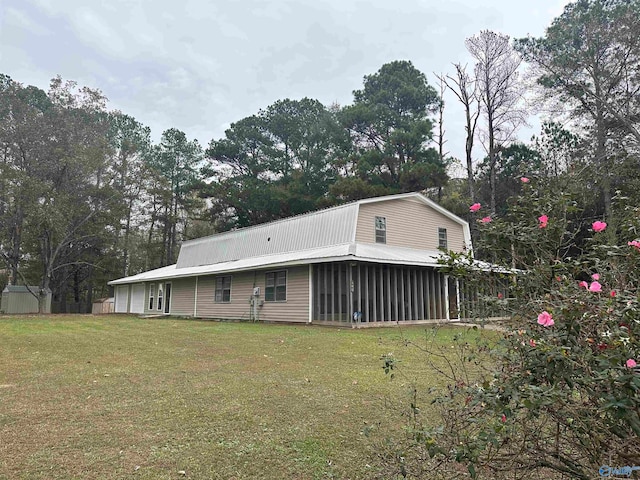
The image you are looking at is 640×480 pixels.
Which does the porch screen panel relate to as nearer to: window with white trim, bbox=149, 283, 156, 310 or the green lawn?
the green lawn

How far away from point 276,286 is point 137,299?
1367cm

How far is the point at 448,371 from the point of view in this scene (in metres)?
5.64

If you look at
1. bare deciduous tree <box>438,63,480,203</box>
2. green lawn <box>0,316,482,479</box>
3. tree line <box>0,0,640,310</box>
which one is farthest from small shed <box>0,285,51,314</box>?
bare deciduous tree <box>438,63,480,203</box>

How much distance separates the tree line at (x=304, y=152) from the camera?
19438 millimetres

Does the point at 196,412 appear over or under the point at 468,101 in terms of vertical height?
under

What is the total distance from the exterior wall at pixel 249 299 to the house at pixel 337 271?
0.11 feet

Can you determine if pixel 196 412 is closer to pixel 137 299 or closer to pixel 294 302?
pixel 294 302

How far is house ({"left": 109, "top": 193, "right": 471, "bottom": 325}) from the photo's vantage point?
13344mm

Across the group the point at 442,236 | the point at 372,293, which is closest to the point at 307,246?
the point at 372,293

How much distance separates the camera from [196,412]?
12.5ft

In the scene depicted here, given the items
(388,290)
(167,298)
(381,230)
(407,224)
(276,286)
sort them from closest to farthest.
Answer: (388,290), (276,286), (381,230), (407,224), (167,298)

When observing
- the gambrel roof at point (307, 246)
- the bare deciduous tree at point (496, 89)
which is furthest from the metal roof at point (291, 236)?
the bare deciduous tree at point (496, 89)

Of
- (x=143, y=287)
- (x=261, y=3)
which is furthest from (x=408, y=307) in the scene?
(x=143, y=287)

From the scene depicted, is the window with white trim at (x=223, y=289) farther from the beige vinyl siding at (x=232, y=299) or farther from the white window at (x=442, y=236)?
the white window at (x=442, y=236)
